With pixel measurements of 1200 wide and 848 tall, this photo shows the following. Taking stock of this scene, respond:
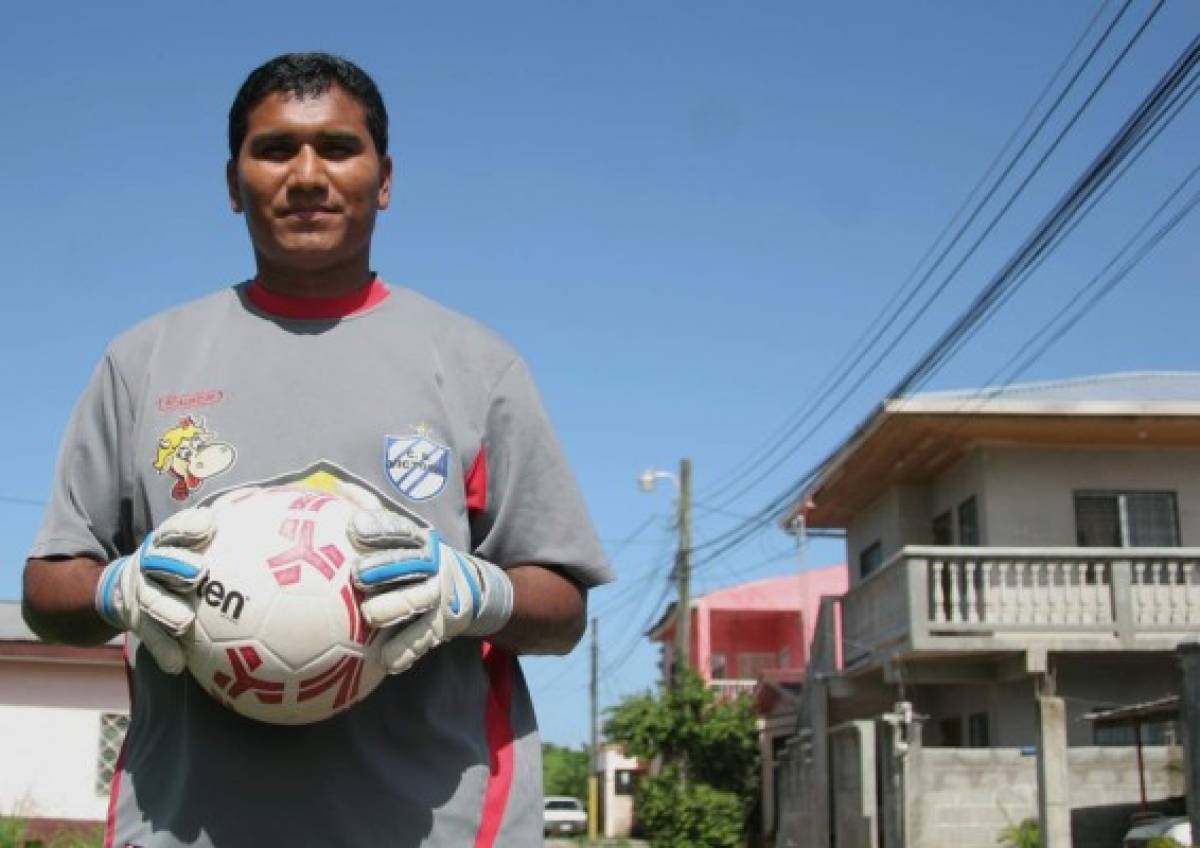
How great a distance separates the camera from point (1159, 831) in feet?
40.5

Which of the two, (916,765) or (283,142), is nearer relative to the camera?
(283,142)

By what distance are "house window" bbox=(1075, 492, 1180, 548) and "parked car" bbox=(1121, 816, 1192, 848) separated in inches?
318

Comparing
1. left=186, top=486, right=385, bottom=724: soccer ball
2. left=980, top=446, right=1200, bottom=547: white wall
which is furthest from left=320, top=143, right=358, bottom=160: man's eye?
left=980, top=446, right=1200, bottom=547: white wall

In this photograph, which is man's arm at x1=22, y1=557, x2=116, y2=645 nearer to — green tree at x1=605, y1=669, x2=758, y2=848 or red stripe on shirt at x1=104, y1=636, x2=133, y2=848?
red stripe on shirt at x1=104, y1=636, x2=133, y2=848

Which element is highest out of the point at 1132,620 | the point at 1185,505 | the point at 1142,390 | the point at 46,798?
the point at 1142,390

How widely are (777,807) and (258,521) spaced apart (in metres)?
25.6

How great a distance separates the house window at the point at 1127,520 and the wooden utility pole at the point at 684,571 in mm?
9159

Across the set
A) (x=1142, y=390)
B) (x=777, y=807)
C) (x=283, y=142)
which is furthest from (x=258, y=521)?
(x=777, y=807)

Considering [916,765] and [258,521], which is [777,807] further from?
[258,521]

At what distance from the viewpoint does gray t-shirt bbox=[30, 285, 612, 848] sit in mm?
2098

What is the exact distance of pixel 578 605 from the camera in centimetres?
235

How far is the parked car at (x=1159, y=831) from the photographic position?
39.2 ft

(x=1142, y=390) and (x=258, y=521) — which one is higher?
(x=1142, y=390)

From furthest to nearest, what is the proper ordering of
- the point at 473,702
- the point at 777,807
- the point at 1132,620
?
the point at 777,807 → the point at 1132,620 → the point at 473,702
